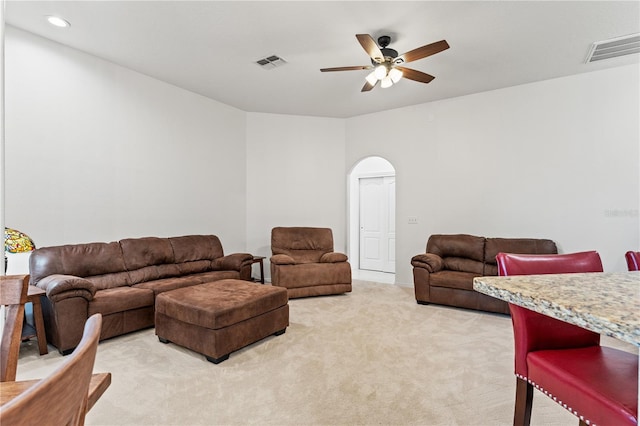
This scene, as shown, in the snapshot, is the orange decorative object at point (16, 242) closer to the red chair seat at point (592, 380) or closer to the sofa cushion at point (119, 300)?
the sofa cushion at point (119, 300)

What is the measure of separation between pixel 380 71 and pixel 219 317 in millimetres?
2674

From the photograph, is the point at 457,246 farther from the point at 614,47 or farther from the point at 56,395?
the point at 56,395

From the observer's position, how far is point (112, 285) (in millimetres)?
3400

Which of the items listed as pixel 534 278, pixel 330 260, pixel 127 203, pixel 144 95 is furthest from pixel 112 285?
pixel 534 278

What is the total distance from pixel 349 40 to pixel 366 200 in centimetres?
405

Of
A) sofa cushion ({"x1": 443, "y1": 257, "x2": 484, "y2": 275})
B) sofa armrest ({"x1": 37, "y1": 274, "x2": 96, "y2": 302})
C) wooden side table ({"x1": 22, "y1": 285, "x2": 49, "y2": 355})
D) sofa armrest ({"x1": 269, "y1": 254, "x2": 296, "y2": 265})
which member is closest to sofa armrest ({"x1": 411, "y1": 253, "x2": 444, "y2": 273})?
sofa cushion ({"x1": 443, "y1": 257, "x2": 484, "y2": 275})

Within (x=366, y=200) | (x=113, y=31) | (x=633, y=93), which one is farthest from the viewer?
(x=366, y=200)

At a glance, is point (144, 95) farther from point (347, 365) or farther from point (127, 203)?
point (347, 365)

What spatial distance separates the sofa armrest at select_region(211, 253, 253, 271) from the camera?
435cm

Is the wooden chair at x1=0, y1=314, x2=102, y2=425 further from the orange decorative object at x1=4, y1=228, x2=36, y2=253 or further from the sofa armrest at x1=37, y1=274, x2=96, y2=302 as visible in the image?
the orange decorative object at x1=4, y1=228, x2=36, y2=253

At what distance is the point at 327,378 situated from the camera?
2.33 metres

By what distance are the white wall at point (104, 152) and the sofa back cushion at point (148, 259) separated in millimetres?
297

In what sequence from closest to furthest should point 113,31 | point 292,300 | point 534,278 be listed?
point 534,278
point 113,31
point 292,300

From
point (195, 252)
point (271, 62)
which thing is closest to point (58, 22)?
point (271, 62)
